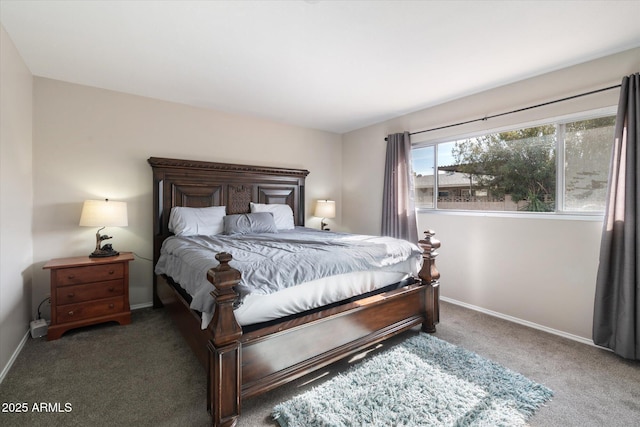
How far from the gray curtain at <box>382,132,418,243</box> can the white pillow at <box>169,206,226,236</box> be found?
2.27 meters

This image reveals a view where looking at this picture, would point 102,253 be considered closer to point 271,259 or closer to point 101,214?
point 101,214

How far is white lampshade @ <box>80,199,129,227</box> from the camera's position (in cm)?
266

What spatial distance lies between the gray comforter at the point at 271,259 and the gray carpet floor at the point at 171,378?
592mm

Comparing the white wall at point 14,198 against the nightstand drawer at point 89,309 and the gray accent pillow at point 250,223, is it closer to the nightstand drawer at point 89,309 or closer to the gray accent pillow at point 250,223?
the nightstand drawer at point 89,309

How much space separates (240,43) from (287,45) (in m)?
0.36

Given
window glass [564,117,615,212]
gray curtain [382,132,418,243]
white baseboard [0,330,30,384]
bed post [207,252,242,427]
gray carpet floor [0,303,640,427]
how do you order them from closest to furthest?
1. bed post [207,252,242,427]
2. gray carpet floor [0,303,640,427]
3. white baseboard [0,330,30,384]
4. window glass [564,117,615,212]
5. gray curtain [382,132,418,243]

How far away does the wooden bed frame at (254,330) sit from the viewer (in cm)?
143

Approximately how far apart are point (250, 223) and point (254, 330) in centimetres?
198

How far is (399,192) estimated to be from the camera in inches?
151

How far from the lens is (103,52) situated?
2.33m

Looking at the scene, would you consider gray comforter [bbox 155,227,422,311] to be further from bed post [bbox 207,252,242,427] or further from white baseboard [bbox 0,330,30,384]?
white baseboard [bbox 0,330,30,384]

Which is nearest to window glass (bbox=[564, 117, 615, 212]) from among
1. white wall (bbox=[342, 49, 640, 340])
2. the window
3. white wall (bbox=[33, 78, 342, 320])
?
the window

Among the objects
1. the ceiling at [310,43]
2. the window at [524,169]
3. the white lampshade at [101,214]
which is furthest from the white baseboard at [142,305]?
the window at [524,169]

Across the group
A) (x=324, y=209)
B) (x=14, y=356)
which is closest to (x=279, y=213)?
(x=324, y=209)
